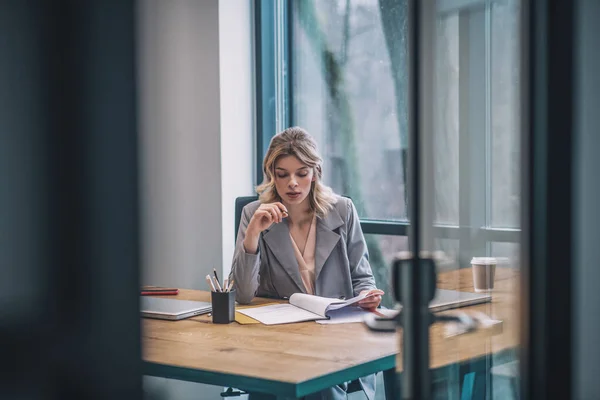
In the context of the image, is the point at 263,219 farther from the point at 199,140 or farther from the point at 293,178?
the point at 199,140

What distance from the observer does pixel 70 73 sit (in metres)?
0.46

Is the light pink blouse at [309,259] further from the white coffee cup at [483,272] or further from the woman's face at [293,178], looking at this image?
the white coffee cup at [483,272]

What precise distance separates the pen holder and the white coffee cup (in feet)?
3.65

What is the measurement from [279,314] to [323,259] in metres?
0.44

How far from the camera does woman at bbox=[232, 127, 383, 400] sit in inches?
91.8

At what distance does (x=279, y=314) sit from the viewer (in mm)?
1947

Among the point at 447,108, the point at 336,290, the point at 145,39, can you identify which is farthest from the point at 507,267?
the point at 336,290

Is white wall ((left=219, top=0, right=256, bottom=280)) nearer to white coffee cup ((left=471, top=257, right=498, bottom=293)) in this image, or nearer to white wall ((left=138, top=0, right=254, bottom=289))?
white wall ((left=138, top=0, right=254, bottom=289))

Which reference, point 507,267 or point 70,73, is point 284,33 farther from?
point 70,73

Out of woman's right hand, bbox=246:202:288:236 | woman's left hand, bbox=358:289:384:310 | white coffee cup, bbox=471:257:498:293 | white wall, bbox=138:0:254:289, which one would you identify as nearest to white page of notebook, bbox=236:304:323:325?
woman's left hand, bbox=358:289:384:310

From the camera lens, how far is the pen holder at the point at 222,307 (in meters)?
1.87

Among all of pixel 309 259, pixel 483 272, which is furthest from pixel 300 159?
pixel 483 272

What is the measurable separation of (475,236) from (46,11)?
53cm

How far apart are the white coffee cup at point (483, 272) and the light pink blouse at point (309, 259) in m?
1.52
